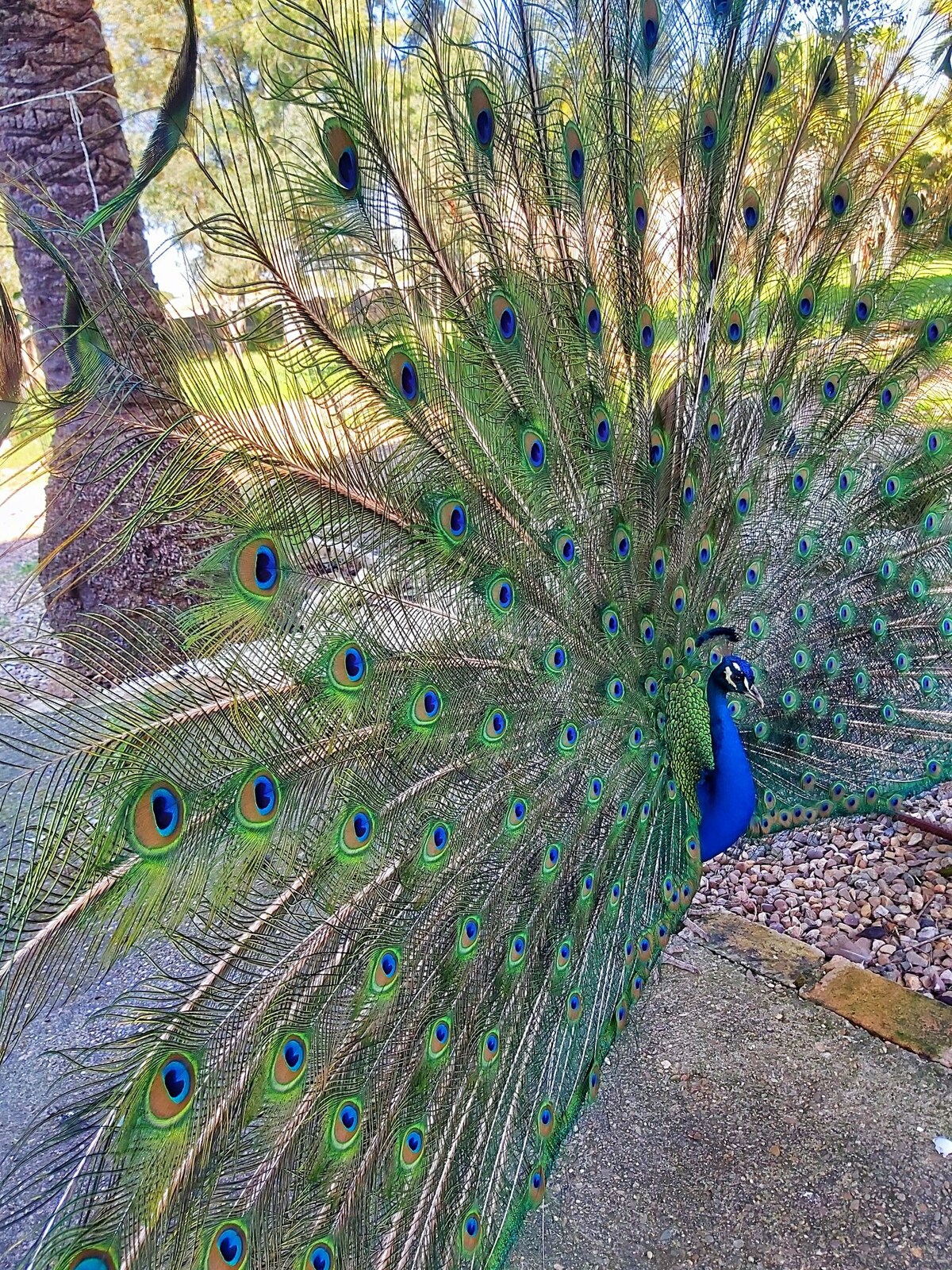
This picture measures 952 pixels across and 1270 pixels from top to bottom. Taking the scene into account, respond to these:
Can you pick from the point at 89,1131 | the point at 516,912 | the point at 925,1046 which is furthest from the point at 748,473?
the point at 89,1131

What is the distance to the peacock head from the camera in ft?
7.63

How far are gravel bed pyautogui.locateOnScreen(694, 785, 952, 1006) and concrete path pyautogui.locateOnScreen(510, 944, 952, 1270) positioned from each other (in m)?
0.48

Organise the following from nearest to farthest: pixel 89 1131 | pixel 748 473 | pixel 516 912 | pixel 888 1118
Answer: pixel 89 1131
pixel 516 912
pixel 888 1118
pixel 748 473

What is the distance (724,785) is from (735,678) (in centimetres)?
34

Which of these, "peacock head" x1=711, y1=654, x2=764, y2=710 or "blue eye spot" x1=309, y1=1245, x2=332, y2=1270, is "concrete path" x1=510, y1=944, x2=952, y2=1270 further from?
"peacock head" x1=711, y1=654, x2=764, y2=710

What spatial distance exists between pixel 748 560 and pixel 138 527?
1.93 metres

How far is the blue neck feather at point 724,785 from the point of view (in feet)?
7.94

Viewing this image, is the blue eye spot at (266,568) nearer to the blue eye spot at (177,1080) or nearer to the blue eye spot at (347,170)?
the blue eye spot at (347,170)

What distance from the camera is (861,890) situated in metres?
3.07

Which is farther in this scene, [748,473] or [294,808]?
[748,473]

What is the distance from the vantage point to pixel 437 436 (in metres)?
1.69

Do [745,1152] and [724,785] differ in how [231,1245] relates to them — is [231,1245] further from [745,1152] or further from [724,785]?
[724,785]

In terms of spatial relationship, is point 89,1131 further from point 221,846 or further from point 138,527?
point 138,527

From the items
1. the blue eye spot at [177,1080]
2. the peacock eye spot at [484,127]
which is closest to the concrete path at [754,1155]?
the blue eye spot at [177,1080]
